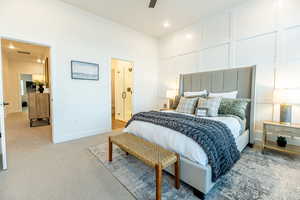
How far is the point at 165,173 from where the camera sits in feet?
6.06

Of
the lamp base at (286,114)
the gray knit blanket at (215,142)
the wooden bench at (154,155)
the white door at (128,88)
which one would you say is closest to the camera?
the wooden bench at (154,155)

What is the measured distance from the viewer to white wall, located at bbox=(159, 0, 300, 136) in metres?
2.46

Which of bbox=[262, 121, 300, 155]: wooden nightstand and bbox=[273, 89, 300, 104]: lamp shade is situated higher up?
bbox=[273, 89, 300, 104]: lamp shade

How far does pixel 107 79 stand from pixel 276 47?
3877 mm

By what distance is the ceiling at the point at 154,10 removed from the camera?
9.76 ft

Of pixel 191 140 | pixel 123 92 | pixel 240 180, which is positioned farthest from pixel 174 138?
pixel 123 92

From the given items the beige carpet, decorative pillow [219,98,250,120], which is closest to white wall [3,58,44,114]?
the beige carpet

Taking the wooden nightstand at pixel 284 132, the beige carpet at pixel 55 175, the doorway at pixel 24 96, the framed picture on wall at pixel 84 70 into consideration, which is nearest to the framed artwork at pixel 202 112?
the wooden nightstand at pixel 284 132

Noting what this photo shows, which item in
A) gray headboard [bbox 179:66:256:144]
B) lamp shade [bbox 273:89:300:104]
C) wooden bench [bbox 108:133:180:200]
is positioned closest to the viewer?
wooden bench [bbox 108:133:180:200]

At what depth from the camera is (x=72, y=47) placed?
3.11 metres

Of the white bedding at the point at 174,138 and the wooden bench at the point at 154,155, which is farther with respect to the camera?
the white bedding at the point at 174,138

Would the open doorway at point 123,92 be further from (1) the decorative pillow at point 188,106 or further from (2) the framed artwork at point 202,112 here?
(2) the framed artwork at point 202,112

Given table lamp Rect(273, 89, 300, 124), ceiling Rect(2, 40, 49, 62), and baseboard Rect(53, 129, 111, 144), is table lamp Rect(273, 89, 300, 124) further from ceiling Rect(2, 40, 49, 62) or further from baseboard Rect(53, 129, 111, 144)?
ceiling Rect(2, 40, 49, 62)

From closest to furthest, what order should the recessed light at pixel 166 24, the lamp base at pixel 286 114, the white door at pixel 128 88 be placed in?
the lamp base at pixel 286 114
the recessed light at pixel 166 24
the white door at pixel 128 88
